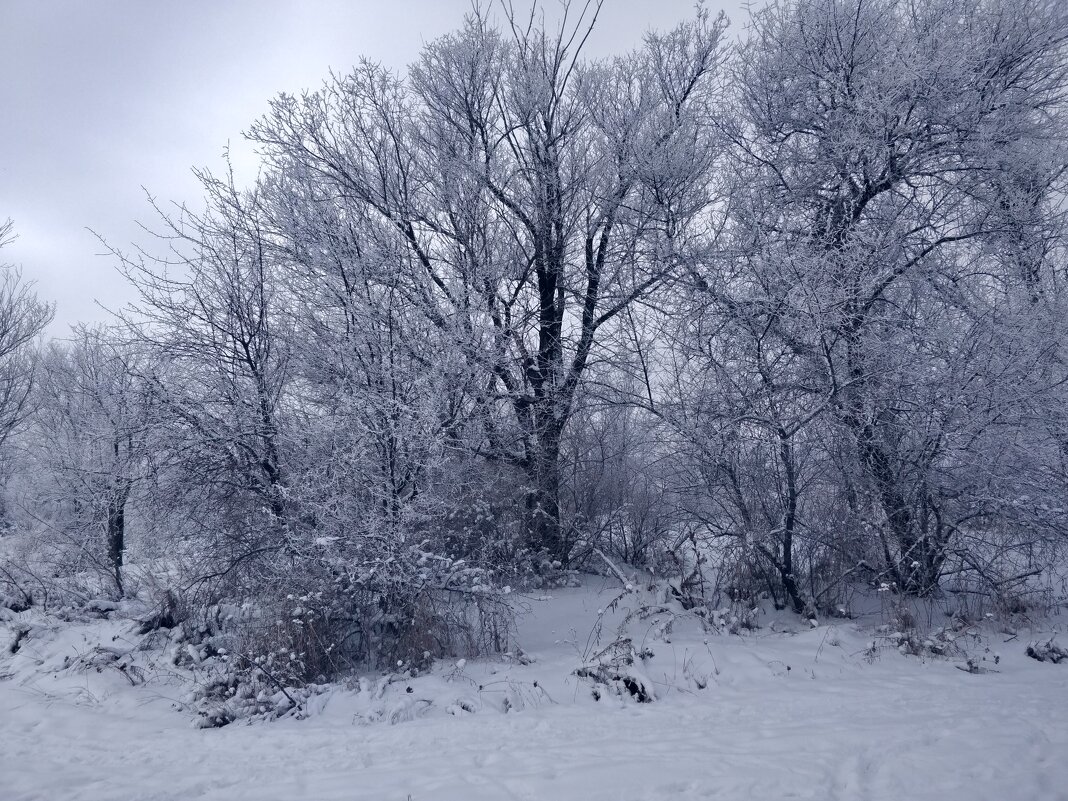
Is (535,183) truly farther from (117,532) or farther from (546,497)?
(117,532)

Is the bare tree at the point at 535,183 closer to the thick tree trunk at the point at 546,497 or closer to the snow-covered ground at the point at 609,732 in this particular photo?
the thick tree trunk at the point at 546,497

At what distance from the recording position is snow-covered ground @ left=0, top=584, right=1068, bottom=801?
4074 millimetres

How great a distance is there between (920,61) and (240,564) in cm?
1132

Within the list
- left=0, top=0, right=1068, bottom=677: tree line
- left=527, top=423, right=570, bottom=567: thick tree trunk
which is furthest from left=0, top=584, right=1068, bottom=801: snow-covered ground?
left=527, top=423, right=570, bottom=567: thick tree trunk

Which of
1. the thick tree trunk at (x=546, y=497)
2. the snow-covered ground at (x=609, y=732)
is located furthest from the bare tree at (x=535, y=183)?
the snow-covered ground at (x=609, y=732)

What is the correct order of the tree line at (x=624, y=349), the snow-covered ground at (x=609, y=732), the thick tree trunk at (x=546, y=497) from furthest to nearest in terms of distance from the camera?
the thick tree trunk at (x=546, y=497) < the tree line at (x=624, y=349) < the snow-covered ground at (x=609, y=732)

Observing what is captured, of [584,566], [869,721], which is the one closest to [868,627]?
[869,721]

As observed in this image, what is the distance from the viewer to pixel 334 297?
8.14 m

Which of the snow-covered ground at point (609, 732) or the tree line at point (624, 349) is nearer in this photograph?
the snow-covered ground at point (609, 732)

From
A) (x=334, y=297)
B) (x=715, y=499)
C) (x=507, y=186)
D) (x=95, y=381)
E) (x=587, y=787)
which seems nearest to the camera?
(x=587, y=787)

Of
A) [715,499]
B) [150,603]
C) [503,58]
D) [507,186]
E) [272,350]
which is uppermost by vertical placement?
[503,58]

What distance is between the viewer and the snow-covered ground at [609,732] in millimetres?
4074

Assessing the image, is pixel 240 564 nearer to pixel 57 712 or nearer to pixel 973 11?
pixel 57 712

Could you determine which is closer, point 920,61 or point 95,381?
point 920,61
